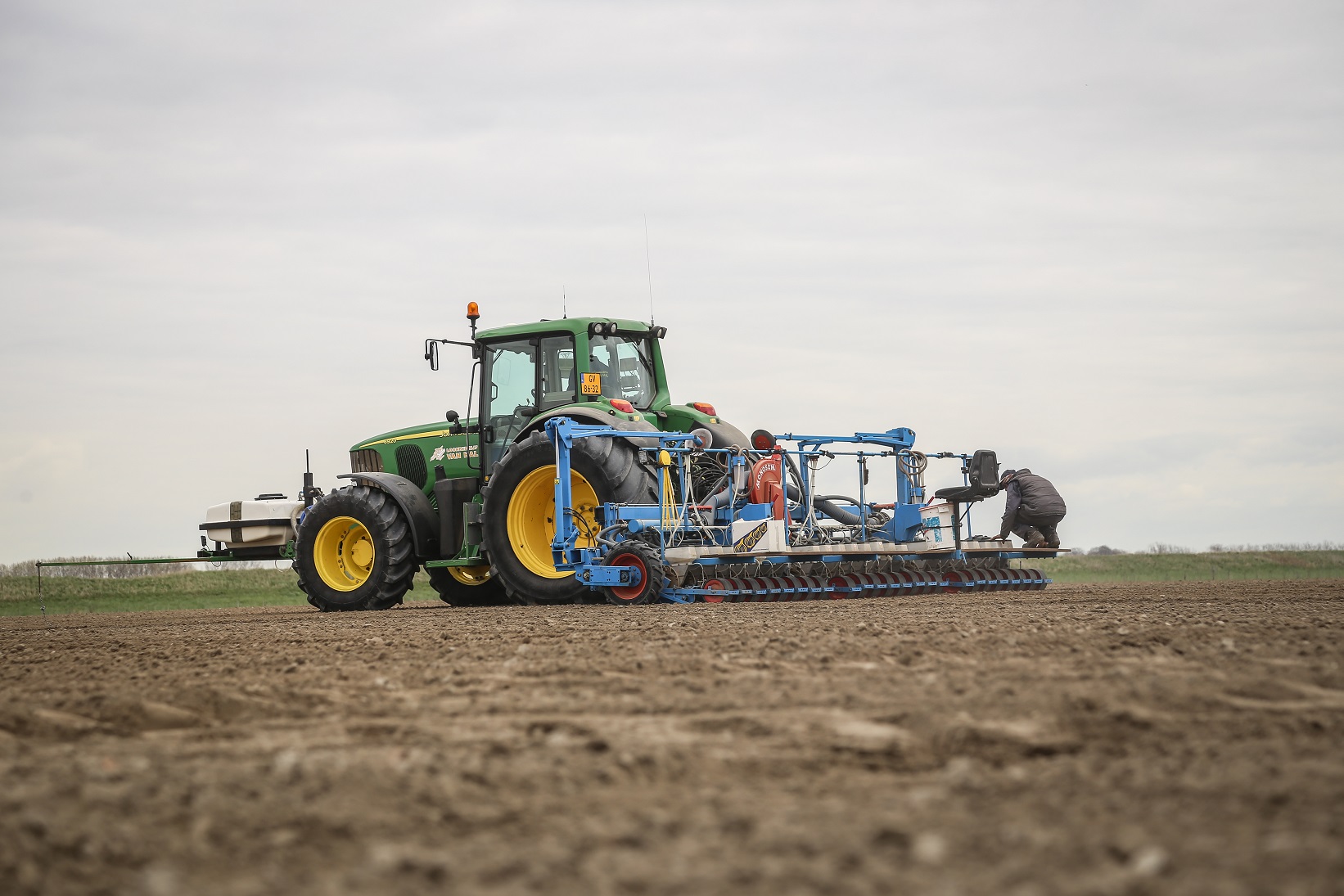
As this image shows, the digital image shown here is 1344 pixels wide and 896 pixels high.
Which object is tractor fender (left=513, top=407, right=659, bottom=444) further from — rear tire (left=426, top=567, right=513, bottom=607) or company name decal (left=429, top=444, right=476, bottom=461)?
rear tire (left=426, top=567, right=513, bottom=607)

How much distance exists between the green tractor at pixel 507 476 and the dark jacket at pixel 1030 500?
325cm

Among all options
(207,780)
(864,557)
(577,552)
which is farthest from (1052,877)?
(864,557)

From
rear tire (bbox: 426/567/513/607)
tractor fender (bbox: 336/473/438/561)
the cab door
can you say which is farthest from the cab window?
rear tire (bbox: 426/567/513/607)

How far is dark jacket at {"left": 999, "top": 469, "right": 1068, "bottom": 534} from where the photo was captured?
1424cm

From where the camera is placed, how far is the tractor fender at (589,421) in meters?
11.9

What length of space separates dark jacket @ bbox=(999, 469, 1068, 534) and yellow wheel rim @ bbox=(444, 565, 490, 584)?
550cm

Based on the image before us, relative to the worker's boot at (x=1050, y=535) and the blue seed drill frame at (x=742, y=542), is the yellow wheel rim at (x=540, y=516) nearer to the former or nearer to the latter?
the blue seed drill frame at (x=742, y=542)

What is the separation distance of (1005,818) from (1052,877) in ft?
1.39

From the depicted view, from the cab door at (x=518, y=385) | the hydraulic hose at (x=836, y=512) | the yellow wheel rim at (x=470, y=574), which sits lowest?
the yellow wheel rim at (x=470, y=574)

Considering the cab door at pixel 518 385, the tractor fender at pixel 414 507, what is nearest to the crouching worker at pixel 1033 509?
the cab door at pixel 518 385

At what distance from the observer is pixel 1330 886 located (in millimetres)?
2322

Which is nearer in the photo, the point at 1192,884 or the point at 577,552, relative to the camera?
the point at 1192,884

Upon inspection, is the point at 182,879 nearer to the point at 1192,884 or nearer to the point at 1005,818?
the point at 1005,818

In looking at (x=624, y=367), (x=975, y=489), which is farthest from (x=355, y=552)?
(x=975, y=489)
